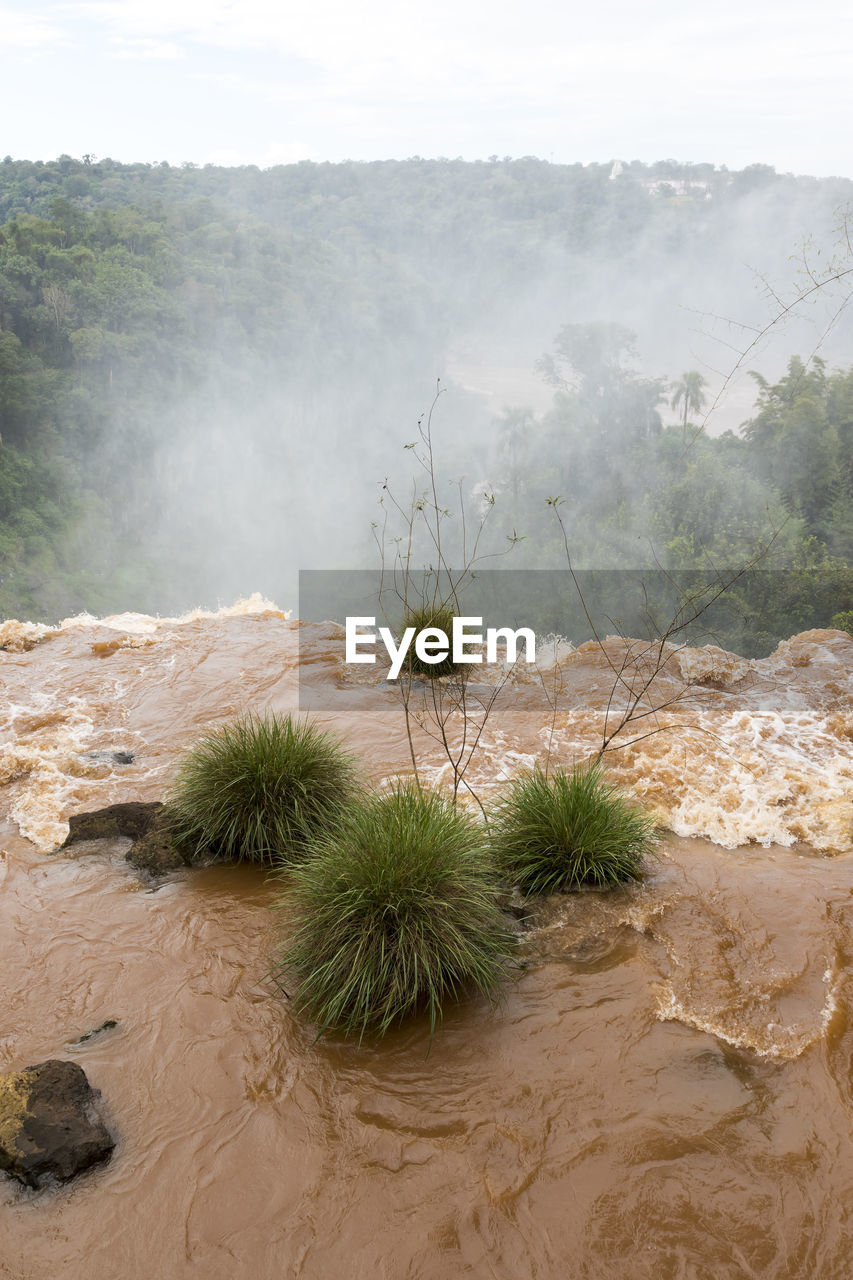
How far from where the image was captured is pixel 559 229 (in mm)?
53281

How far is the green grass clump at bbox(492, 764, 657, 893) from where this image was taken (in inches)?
135

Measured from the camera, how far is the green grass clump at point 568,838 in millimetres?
3420

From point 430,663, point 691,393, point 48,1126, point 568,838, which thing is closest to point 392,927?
point 568,838

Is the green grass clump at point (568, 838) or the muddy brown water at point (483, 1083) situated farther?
the green grass clump at point (568, 838)

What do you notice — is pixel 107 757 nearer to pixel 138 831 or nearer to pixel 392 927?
pixel 138 831

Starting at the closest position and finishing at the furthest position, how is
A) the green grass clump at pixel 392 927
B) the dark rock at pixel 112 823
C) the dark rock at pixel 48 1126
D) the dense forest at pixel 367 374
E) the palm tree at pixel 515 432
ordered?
the dark rock at pixel 48 1126, the green grass clump at pixel 392 927, the dark rock at pixel 112 823, the dense forest at pixel 367 374, the palm tree at pixel 515 432

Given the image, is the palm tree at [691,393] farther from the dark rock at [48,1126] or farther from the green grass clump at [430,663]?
the dark rock at [48,1126]

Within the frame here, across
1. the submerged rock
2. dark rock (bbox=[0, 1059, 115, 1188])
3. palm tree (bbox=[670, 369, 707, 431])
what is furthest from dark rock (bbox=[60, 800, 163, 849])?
palm tree (bbox=[670, 369, 707, 431])

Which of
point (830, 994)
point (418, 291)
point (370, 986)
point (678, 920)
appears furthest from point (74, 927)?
point (418, 291)

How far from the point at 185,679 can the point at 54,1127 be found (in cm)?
495

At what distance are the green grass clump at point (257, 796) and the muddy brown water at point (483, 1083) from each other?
0.66ft

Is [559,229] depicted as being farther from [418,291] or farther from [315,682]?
[315,682]

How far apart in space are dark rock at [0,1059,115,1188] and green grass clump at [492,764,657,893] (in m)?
1.72

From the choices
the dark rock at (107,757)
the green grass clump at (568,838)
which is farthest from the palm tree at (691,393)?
the green grass clump at (568,838)
